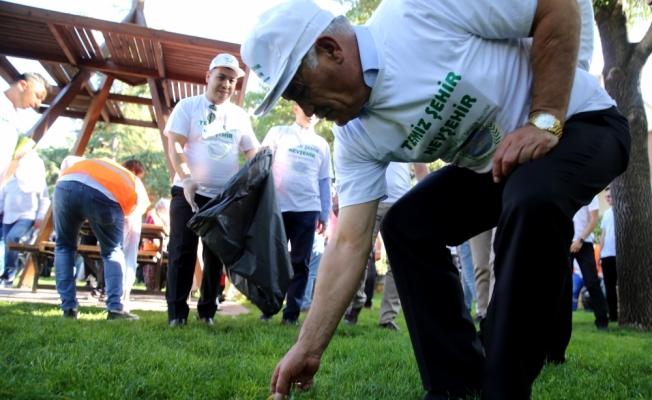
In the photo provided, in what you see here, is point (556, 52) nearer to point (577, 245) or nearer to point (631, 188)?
point (577, 245)

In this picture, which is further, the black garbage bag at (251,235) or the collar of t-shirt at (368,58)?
the black garbage bag at (251,235)

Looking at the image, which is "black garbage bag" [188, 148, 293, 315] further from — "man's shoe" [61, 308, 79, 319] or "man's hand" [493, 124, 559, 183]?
"man's hand" [493, 124, 559, 183]

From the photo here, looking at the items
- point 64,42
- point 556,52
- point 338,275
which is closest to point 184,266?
point 338,275

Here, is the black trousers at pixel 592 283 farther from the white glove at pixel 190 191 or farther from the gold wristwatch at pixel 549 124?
the gold wristwatch at pixel 549 124

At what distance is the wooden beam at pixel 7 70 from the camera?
26.3 feet

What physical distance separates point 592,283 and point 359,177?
5559mm

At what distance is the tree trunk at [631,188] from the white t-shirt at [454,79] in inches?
223

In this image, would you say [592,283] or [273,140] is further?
[592,283]

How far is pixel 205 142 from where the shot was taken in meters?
5.26

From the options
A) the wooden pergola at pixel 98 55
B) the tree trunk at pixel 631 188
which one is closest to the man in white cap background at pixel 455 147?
the wooden pergola at pixel 98 55

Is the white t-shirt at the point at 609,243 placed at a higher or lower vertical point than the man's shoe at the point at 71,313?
higher

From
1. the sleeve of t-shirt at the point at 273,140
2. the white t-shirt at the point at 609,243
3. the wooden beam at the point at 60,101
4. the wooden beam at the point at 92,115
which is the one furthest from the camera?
the wooden beam at the point at 92,115

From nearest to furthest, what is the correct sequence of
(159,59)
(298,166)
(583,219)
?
(298,166) → (583,219) → (159,59)

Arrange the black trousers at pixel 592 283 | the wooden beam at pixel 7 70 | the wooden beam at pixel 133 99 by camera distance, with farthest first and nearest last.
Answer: the wooden beam at pixel 133 99
the wooden beam at pixel 7 70
the black trousers at pixel 592 283
